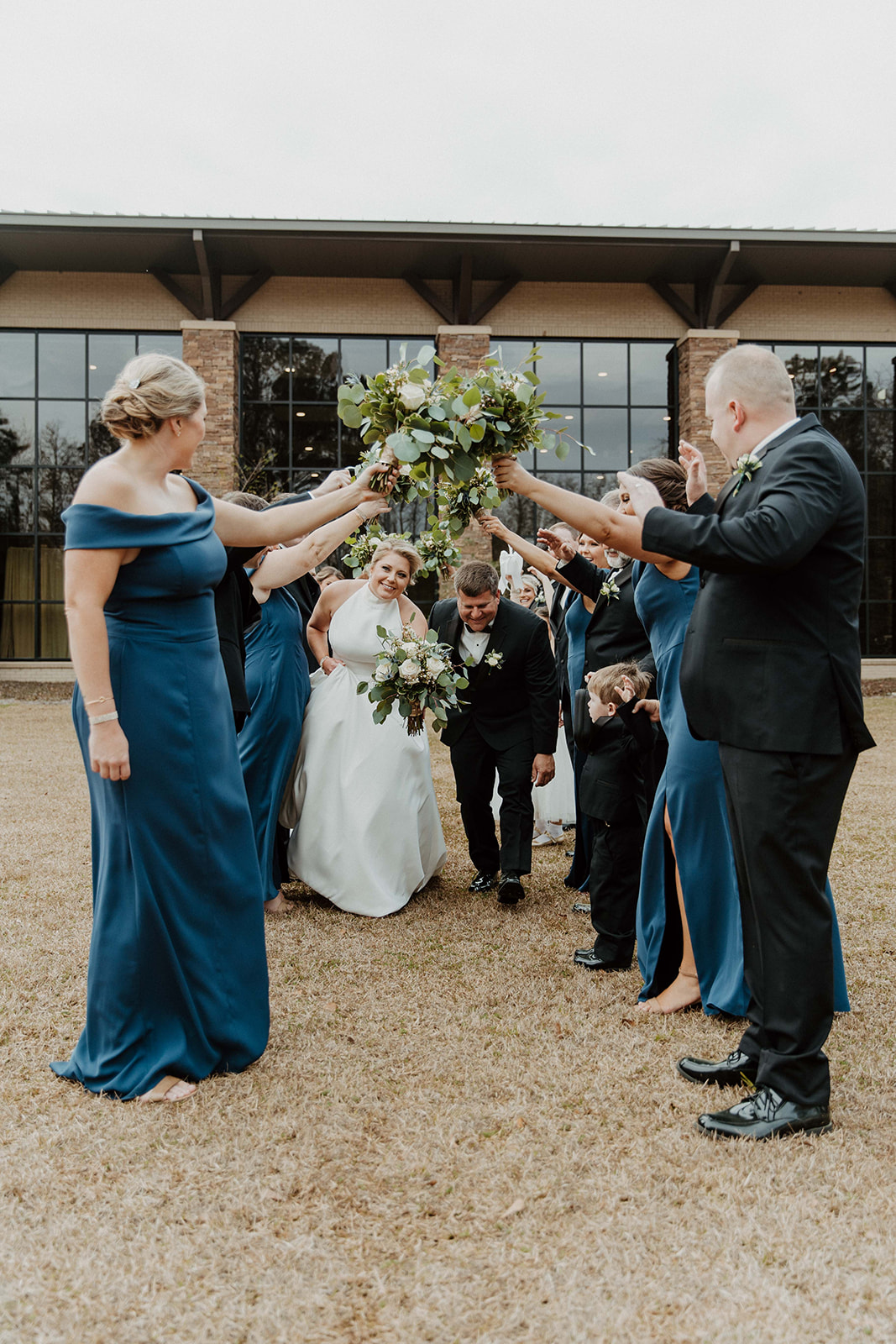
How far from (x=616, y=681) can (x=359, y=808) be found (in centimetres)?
196

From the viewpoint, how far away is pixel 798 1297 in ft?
7.17

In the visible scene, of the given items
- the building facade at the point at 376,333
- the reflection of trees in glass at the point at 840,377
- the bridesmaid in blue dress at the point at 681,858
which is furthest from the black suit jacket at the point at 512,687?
the reflection of trees in glass at the point at 840,377

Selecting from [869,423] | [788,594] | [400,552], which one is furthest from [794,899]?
[869,423]

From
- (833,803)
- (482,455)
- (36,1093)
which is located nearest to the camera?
(833,803)

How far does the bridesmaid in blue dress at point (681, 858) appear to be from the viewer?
12.8 ft

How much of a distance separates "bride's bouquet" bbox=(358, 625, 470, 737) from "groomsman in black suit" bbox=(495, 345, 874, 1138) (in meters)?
2.41

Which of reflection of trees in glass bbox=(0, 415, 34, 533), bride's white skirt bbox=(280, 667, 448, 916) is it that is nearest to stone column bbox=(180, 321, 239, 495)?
reflection of trees in glass bbox=(0, 415, 34, 533)

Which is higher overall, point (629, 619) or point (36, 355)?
point (36, 355)

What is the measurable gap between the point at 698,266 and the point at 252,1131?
70.4 feet

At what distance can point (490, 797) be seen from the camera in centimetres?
623

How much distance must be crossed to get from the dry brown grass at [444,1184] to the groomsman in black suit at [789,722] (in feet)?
0.91

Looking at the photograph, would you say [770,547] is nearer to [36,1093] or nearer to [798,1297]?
[798,1297]

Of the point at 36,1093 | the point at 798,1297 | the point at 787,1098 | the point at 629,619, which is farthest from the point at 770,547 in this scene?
the point at 36,1093

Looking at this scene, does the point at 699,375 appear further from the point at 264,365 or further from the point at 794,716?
the point at 794,716
